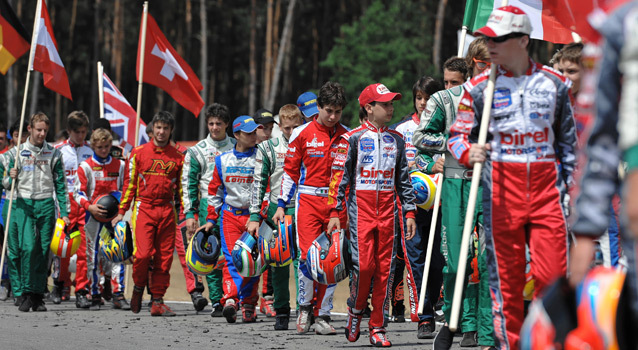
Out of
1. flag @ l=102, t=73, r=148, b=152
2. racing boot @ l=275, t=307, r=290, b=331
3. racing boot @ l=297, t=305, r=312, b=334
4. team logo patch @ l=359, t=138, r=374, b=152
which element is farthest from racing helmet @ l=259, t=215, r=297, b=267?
flag @ l=102, t=73, r=148, b=152

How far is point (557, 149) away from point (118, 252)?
6.84 metres

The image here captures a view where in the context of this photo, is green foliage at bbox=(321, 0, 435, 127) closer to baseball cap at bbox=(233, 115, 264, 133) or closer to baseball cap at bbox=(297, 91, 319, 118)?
baseball cap at bbox=(297, 91, 319, 118)

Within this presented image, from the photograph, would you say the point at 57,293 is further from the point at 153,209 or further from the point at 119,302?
the point at 153,209

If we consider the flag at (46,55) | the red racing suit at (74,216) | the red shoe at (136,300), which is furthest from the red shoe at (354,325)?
the flag at (46,55)

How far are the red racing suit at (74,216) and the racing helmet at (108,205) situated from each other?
0.63m

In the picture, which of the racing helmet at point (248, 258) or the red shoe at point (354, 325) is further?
the racing helmet at point (248, 258)

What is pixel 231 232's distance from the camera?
10883 mm

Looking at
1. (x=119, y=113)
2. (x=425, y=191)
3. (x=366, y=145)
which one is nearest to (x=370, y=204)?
(x=366, y=145)

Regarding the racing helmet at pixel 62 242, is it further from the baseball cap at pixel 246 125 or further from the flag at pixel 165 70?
the flag at pixel 165 70

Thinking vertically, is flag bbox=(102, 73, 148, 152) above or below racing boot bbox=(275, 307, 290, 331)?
above

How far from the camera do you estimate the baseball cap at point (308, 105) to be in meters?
10.8

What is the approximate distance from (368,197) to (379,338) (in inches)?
45.6

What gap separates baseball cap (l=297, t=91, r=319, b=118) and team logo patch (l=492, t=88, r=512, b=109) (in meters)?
4.87

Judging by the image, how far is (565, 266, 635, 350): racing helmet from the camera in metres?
3.43
